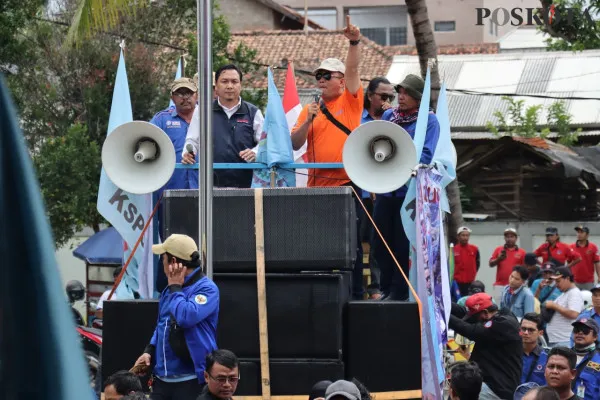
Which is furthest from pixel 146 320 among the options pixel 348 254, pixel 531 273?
pixel 531 273

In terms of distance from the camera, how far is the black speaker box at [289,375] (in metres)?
7.09

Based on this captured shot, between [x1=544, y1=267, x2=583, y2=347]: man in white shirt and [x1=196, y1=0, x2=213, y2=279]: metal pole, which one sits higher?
[x1=196, y1=0, x2=213, y2=279]: metal pole

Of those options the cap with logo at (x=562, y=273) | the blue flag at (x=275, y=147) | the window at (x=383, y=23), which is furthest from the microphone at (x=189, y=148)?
the window at (x=383, y=23)

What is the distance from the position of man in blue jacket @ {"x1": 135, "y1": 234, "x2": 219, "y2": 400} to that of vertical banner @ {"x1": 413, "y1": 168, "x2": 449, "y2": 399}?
1546mm

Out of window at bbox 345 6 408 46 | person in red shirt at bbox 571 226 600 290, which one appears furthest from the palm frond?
window at bbox 345 6 408 46

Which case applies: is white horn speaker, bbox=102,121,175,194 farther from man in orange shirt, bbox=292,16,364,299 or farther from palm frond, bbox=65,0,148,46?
palm frond, bbox=65,0,148,46

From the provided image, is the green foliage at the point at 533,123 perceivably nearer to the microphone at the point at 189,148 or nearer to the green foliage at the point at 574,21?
the green foliage at the point at 574,21

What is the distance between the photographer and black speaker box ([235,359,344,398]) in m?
7.09

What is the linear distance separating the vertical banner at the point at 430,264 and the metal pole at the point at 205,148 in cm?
159

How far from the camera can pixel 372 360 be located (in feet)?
23.9

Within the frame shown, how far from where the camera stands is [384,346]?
7.29m

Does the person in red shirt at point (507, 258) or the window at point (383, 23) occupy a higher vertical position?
the window at point (383, 23)

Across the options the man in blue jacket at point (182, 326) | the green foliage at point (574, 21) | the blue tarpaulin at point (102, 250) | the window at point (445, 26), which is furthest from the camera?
the window at point (445, 26)

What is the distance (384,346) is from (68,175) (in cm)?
1356
